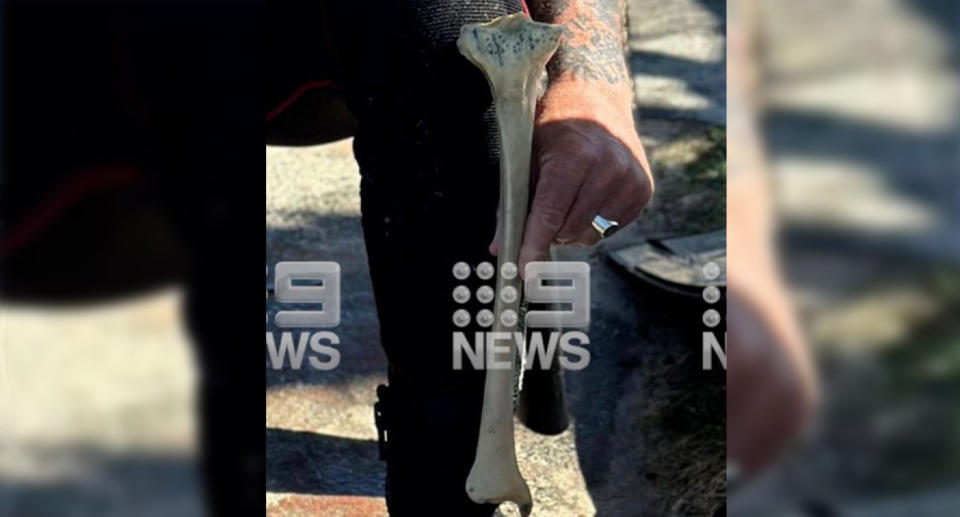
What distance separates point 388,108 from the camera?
2.08 feet

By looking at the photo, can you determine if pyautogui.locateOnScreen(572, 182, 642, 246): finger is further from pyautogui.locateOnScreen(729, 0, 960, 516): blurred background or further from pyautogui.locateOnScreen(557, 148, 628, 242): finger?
pyautogui.locateOnScreen(729, 0, 960, 516): blurred background

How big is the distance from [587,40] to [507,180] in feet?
0.37

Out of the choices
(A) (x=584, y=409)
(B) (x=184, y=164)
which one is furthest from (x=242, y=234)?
(A) (x=584, y=409)

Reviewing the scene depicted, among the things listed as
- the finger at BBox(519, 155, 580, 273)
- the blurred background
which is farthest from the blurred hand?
the blurred background

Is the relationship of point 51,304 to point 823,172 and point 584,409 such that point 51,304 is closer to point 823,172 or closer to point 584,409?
point 823,172

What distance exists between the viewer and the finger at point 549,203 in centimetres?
62

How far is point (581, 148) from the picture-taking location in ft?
2.05

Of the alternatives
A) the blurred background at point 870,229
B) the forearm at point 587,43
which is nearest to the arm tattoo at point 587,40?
the forearm at point 587,43

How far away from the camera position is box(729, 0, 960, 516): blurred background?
44 cm

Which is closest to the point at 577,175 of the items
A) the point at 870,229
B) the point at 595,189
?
the point at 595,189

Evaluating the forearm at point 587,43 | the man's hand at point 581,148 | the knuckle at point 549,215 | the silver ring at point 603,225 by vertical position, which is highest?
the forearm at point 587,43

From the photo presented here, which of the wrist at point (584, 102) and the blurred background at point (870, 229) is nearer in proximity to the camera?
the blurred background at point (870, 229)

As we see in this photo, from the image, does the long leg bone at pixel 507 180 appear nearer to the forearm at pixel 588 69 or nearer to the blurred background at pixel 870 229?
the forearm at pixel 588 69

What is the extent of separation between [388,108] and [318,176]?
314 millimetres
